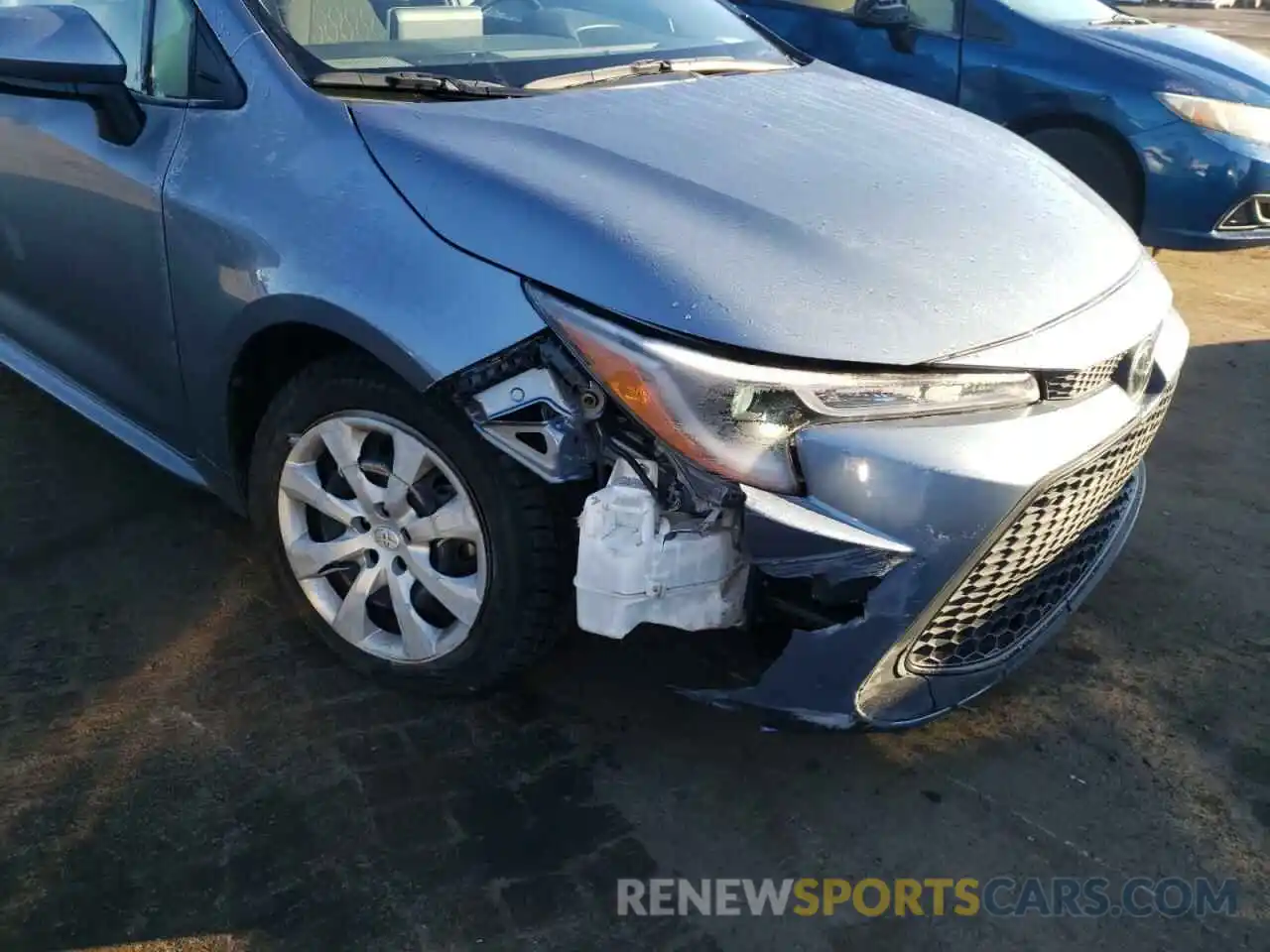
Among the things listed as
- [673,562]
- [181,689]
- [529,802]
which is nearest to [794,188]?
[673,562]

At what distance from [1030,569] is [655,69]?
1556 millimetres

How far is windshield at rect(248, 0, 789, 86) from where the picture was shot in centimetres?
255

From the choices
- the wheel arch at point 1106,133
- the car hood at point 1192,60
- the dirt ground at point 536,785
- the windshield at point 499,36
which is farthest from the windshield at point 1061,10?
the dirt ground at point 536,785

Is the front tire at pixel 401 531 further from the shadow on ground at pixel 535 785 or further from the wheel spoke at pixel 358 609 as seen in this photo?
the shadow on ground at pixel 535 785

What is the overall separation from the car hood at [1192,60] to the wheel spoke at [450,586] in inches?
179

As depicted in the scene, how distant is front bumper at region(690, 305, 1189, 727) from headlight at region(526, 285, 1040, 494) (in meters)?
0.04

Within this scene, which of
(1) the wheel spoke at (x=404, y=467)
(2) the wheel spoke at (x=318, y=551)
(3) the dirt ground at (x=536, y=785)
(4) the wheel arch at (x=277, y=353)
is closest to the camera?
(3) the dirt ground at (x=536, y=785)

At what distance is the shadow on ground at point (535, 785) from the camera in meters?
2.06

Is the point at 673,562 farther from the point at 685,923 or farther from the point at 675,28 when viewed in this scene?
the point at 675,28

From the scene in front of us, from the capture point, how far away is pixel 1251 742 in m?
2.54

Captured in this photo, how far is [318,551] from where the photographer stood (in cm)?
254

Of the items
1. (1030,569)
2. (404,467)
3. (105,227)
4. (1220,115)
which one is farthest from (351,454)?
(1220,115)

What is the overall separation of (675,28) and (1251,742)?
7.68 feet

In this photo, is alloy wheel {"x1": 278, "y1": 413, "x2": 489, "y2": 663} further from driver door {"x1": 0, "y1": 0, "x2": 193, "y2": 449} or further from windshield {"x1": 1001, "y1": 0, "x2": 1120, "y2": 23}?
windshield {"x1": 1001, "y1": 0, "x2": 1120, "y2": 23}
